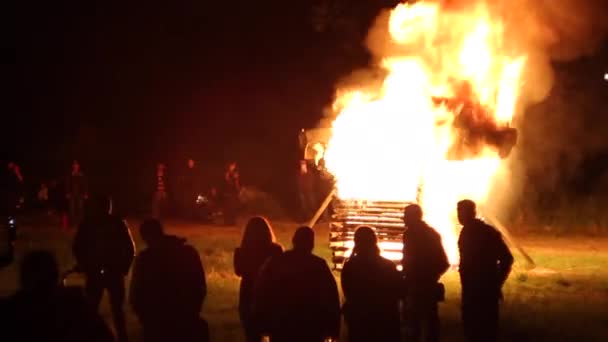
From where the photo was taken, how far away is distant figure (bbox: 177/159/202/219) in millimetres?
24578

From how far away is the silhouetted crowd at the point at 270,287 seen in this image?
14.9 feet

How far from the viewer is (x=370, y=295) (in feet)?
21.8

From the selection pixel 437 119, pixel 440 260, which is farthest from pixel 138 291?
pixel 437 119

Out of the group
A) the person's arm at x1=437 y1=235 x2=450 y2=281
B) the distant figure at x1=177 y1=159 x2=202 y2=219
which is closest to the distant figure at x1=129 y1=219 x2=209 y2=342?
the person's arm at x1=437 y1=235 x2=450 y2=281

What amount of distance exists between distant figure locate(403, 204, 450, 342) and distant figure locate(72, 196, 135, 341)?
284 centimetres

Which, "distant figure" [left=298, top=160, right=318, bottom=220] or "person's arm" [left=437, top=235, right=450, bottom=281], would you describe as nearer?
"person's arm" [left=437, top=235, right=450, bottom=281]

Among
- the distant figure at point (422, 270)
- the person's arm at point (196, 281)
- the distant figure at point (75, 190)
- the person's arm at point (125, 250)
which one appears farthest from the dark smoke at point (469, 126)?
the distant figure at point (75, 190)

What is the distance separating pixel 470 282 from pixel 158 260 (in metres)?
3.08

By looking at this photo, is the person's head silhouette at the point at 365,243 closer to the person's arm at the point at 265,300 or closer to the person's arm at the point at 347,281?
the person's arm at the point at 347,281

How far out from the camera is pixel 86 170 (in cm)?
3188

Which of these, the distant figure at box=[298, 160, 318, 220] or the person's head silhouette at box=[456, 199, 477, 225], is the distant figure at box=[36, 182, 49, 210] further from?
the person's head silhouette at box=[456, 199, 477, 225]

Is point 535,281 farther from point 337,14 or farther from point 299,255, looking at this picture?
point 337,14

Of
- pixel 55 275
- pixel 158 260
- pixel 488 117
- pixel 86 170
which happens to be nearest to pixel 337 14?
pixel 488 117

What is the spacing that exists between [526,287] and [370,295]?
7.65 m
